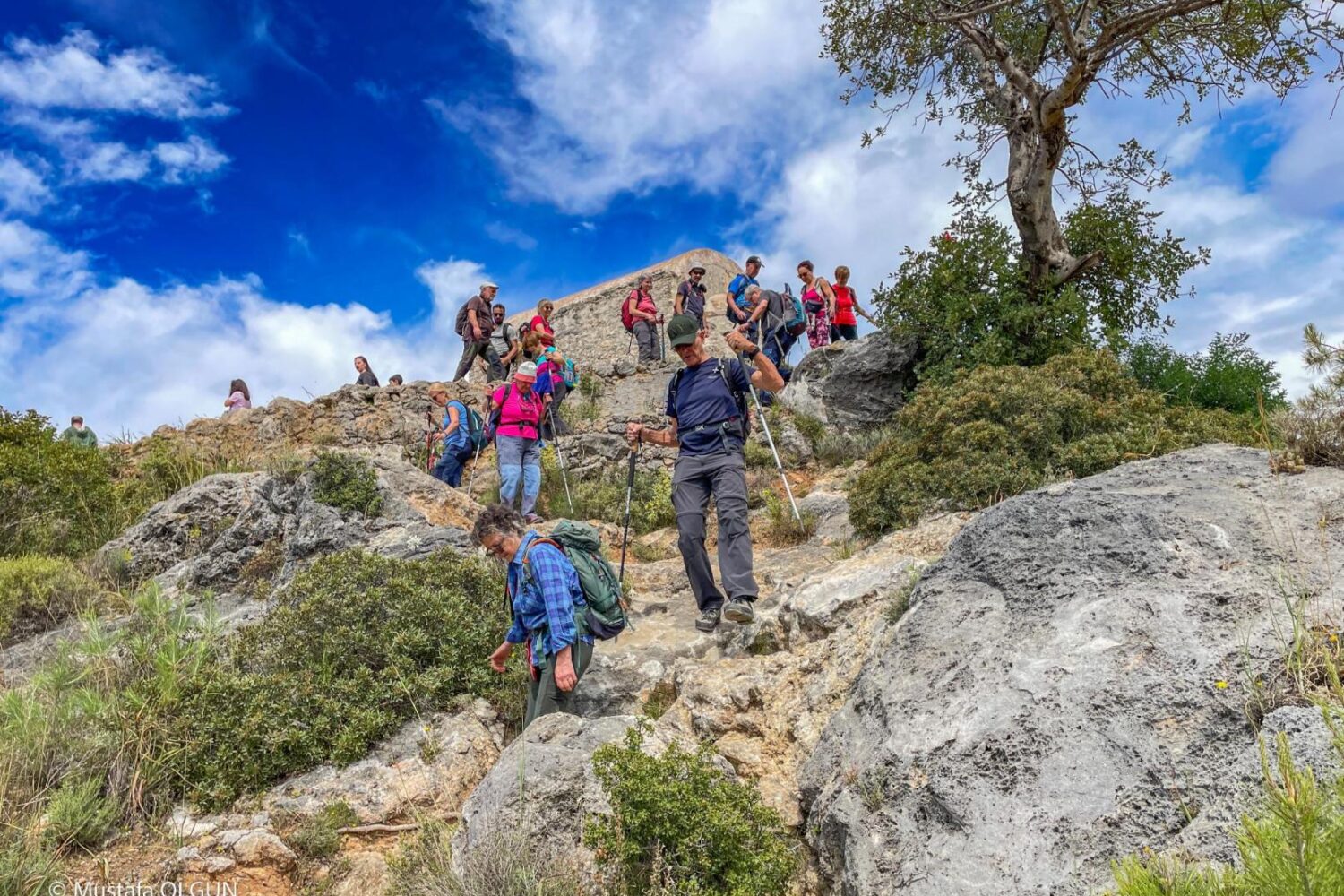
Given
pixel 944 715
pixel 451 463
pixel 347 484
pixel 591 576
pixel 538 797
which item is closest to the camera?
pixel 944 715

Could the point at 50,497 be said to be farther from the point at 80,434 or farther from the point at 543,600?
the point at 543,600

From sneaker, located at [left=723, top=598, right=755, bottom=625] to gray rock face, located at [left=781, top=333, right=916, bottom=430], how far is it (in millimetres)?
6935

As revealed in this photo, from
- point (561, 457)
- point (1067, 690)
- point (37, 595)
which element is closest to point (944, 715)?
point (1067, 690)

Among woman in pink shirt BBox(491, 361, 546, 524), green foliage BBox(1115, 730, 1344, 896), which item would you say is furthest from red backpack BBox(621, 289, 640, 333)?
green foliage BBox(1115, 730, 1344, 896)

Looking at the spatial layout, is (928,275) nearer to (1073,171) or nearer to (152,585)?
(1073,171)

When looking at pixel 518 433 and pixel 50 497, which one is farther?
pixel 50 497

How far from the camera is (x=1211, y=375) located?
11109 millimetres

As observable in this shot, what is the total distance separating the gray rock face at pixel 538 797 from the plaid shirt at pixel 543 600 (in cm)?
77

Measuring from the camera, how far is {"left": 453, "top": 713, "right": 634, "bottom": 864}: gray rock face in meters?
3.51

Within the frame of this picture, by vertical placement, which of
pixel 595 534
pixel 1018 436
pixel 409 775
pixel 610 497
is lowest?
pixel 409 775

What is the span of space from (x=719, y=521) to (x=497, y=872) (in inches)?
130

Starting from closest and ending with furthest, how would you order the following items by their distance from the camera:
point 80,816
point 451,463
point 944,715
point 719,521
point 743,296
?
1. point 944,715
2. point 80,816
3. point 719,521
4. point 451,463
5. point 743,296

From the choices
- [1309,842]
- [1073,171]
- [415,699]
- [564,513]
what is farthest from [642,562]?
[1073,171]

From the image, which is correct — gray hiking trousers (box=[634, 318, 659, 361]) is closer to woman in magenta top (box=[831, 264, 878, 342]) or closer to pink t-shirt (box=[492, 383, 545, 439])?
woman in magenta top (box=[831, 264, 878, 342])
